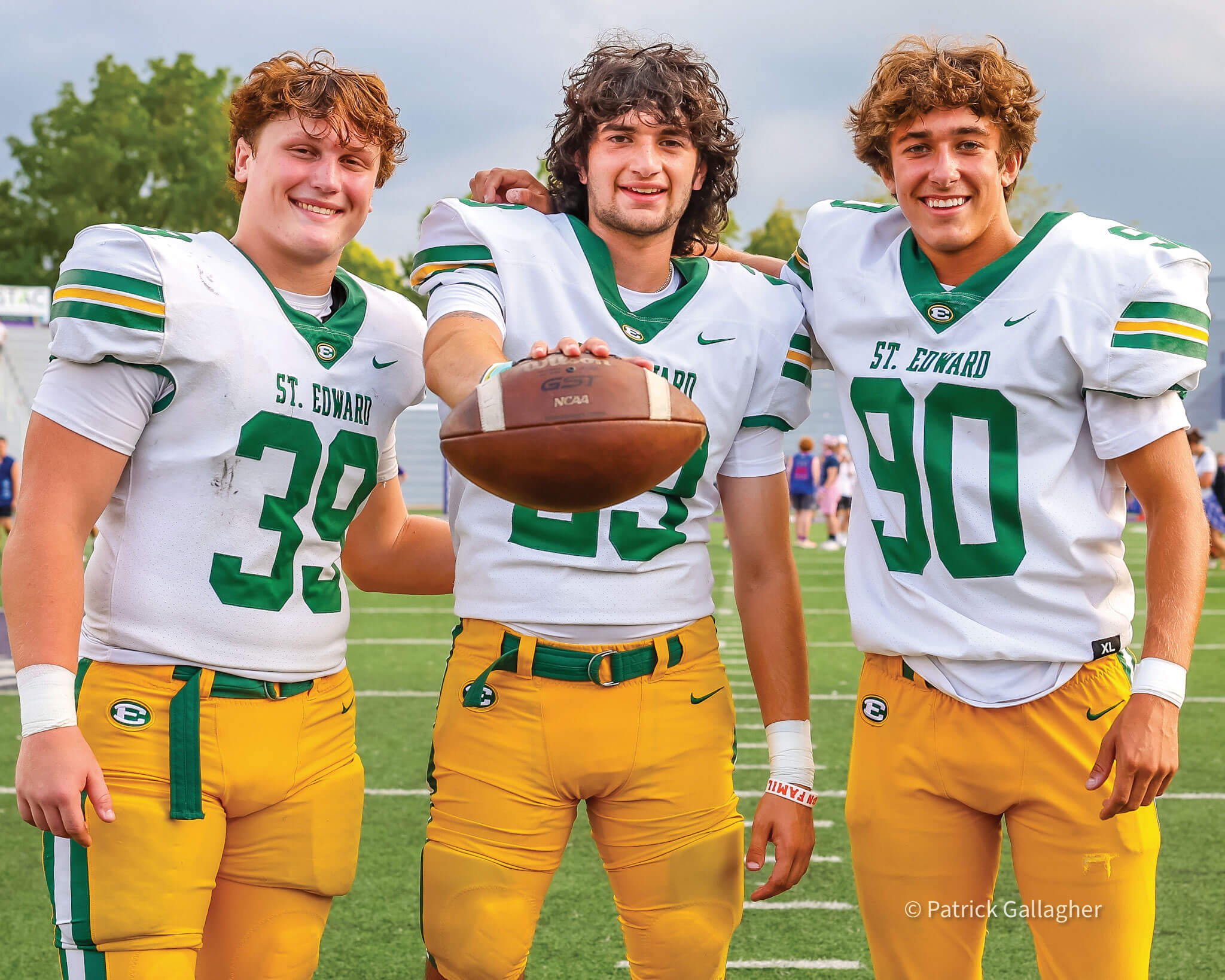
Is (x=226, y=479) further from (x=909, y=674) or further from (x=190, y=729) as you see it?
(x=909, y=674)

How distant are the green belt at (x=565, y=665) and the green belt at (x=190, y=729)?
38 centimetres

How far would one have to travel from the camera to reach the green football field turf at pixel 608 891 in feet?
11.3

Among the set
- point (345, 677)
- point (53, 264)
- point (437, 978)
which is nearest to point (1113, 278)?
point (345, 677)

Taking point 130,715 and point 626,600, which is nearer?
point 130,715

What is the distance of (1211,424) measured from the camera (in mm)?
27812

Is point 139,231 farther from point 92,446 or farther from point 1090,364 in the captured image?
point 1090,364

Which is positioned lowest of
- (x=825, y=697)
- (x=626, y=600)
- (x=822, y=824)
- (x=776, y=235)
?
(x=822, y=824)

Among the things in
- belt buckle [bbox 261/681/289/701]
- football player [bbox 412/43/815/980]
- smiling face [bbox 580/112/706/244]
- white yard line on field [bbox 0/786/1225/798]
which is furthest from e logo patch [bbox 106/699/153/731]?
white yard line on field [bbox 0/786/1225/798]

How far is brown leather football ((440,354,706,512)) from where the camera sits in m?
1.67

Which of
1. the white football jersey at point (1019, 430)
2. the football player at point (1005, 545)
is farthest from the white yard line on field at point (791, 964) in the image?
the white football jersey at point (1019, 430)

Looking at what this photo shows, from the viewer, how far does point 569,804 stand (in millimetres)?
2201

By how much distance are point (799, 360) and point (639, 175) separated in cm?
48

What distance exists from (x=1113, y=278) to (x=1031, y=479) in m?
0.38

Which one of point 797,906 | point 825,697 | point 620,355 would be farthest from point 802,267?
point 825,697
